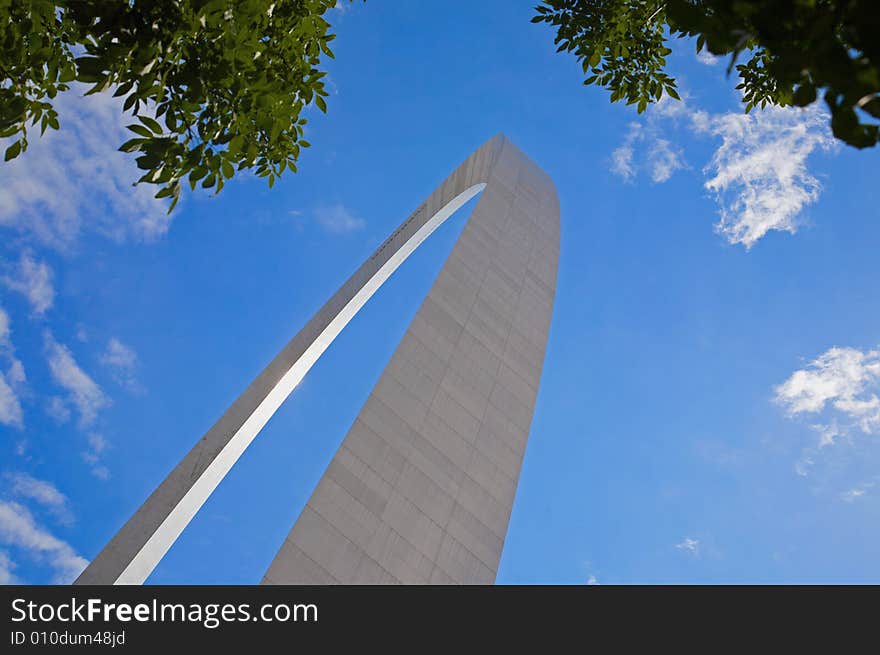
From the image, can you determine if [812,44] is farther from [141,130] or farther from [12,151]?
[12,151]

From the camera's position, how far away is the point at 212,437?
1834 cm

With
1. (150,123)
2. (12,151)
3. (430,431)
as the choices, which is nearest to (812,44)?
(150,123)

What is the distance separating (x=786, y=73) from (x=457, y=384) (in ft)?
36.5

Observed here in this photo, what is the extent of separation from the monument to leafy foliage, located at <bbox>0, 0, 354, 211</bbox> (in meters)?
6.11

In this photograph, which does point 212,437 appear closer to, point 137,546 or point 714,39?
point 137,546

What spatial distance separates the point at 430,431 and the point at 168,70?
28.7 ft

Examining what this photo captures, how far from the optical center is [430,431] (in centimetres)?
1220

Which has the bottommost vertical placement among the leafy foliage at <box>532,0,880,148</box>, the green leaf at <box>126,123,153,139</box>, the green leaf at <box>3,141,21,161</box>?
the leafy foliage at <box>532,0,880,148</box>

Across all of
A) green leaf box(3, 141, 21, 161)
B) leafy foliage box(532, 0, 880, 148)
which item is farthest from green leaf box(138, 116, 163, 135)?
leafy foliage box(532, 0, 880, 148)

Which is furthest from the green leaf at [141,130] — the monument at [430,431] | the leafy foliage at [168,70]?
the monument at [430,431]

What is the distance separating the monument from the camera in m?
10.1

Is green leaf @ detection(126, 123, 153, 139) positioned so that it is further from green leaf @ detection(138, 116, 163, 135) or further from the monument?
the monument
